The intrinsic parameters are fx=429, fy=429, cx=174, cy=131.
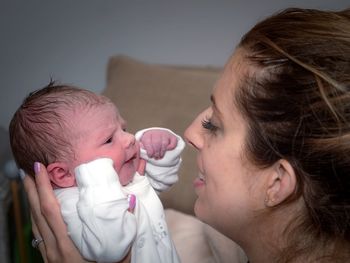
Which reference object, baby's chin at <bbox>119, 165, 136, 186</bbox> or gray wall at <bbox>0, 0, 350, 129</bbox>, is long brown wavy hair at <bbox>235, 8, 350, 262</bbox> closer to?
baby's chin at <bbox>119, 165, 136, 186</bbox>

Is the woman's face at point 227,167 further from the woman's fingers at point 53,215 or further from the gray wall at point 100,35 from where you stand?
the gray wall at point 100,35

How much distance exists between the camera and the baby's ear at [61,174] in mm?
968

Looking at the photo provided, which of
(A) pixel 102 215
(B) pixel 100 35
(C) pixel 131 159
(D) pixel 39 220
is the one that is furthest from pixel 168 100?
(A) pixel 102 215

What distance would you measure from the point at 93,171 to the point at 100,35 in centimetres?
149

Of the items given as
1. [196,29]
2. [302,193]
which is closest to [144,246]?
[302,193]

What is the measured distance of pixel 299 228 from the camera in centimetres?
90

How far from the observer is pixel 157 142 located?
113 centimetres

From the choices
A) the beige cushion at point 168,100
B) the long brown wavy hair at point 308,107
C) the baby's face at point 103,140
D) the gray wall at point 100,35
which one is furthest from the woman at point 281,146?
the gray wall at point 100,35

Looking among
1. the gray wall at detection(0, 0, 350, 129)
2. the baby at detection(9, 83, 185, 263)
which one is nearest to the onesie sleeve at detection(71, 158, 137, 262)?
the baby at detection(9, 83, 185, 263)

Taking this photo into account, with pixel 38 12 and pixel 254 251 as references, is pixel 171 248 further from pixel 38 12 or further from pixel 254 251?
pixel 38 12

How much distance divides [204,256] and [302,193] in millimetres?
617

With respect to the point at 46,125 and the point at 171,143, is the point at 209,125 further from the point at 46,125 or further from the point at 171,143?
the point at 46,125

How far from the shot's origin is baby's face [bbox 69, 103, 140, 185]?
3.18 ft

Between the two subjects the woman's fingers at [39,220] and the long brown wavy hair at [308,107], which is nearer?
the long brown wavy hair at [308,107]
